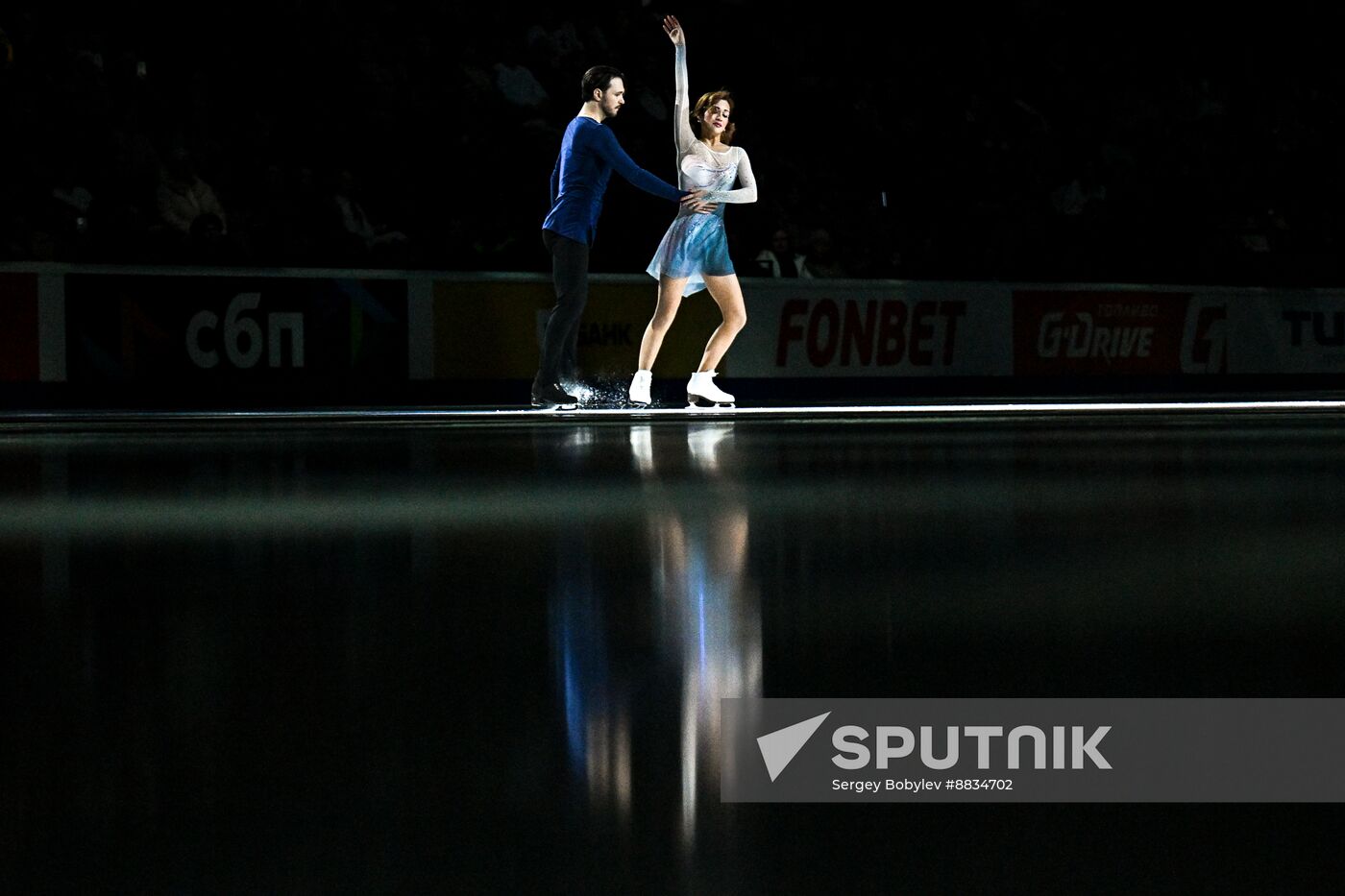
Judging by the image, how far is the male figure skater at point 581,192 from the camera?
471 inches

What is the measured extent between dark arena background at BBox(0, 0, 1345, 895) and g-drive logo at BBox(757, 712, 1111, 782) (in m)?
0.10

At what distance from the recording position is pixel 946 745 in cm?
197

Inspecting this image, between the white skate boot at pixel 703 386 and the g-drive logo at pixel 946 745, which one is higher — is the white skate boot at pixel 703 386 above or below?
above

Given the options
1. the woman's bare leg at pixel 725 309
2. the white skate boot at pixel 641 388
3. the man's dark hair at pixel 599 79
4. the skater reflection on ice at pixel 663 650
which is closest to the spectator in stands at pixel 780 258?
the white skate boot at pixel 641 388

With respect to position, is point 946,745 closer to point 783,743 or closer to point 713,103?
point 783,743

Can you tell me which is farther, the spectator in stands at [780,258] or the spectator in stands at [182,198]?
the spectator in stands at [780,258]

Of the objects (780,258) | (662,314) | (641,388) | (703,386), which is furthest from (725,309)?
(780,258)

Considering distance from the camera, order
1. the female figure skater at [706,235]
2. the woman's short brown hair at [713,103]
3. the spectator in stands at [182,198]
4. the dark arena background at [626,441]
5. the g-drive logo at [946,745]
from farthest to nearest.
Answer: the spectator in stands at [182,198]
the female figure skater at [706,235]
the woman's short brown hair at [713,103]
the g-drive logo at [946,745]
the dark arena background at [626,441]

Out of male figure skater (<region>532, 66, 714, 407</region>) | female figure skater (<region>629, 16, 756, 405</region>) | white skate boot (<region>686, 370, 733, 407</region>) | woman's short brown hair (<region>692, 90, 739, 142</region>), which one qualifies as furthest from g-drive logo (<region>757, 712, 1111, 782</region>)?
white skate boot (<region>686, 370, 733, 407</region>)

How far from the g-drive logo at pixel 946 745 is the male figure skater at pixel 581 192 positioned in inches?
394

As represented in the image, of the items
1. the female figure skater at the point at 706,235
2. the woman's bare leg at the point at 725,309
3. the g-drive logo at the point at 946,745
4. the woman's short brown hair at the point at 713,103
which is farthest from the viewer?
the woman's bare leg at the point at 725,309

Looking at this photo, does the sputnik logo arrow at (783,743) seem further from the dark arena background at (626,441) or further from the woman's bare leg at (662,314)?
the woman's bare leg at (662,314)

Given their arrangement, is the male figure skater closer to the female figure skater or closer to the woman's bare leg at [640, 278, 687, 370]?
the female figure skater

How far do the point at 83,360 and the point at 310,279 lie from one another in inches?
72.1
